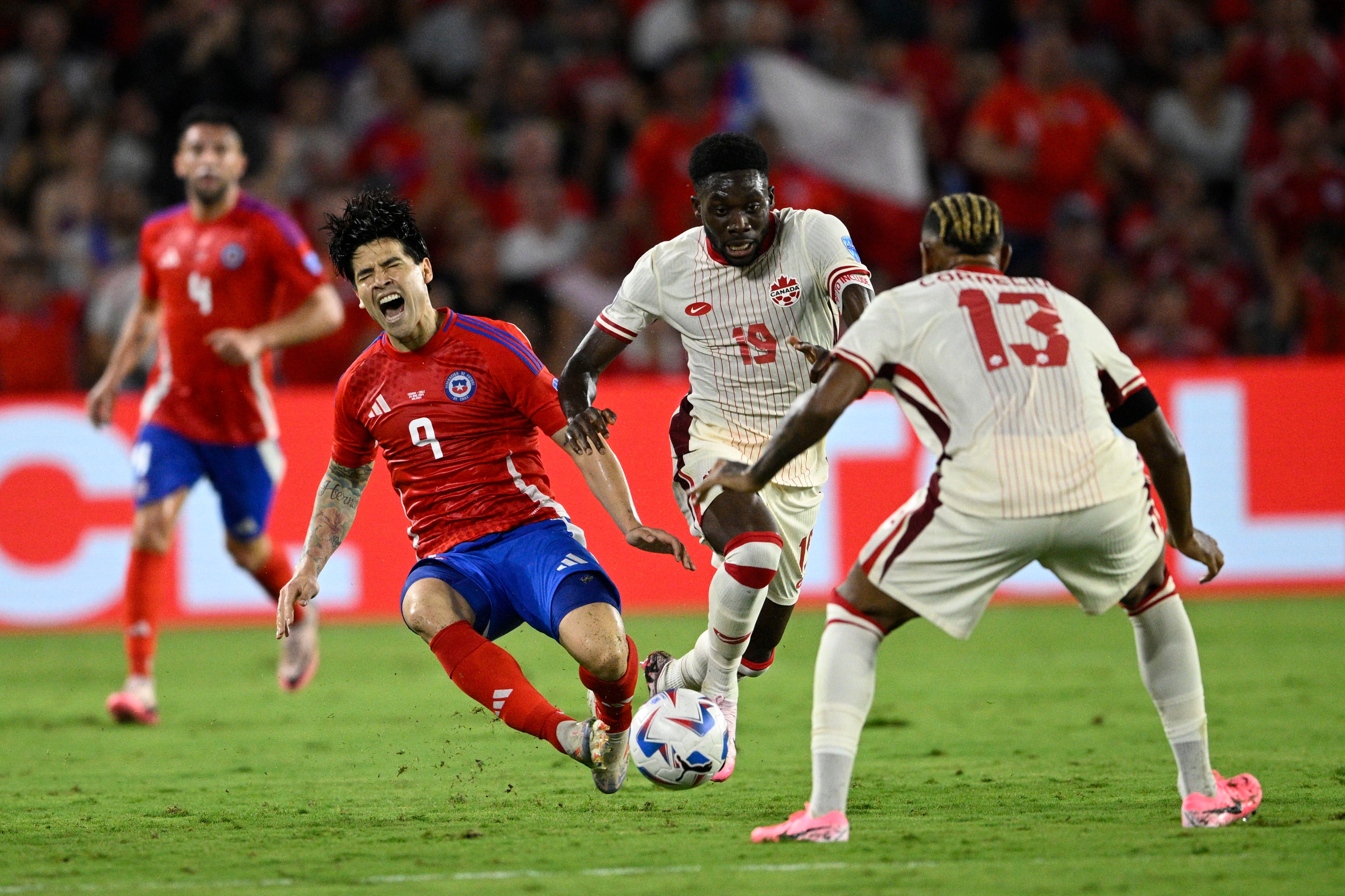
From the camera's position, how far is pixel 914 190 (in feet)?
43.9

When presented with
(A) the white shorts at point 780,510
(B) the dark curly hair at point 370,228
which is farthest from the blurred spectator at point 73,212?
(A) the white shorts at point 780,510

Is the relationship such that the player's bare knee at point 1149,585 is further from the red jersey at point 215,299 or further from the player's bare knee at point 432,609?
the red jersey at point 215,299

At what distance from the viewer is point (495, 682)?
208 inches

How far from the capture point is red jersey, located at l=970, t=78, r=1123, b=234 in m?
13.0

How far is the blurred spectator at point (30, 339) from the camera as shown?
1164cm

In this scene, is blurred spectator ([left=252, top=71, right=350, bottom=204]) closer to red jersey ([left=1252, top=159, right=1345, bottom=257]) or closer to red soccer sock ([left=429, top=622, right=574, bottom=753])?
red jersey ([left=1252, top=159, right=1345, bottom=257])

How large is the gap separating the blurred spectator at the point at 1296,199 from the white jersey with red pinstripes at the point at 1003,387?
9133 mm

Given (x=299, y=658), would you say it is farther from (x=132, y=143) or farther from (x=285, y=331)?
(x=132, y=143)

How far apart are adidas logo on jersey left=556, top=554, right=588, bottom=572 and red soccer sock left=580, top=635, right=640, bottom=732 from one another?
0.95ft

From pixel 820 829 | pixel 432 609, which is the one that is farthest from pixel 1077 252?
pixel 820 829

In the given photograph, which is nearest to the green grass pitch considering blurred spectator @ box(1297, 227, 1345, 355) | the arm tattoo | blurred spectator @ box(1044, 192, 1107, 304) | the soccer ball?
the soccer ball

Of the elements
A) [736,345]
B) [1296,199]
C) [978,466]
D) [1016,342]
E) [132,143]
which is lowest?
[978,466]

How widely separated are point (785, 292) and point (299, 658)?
12.8ft

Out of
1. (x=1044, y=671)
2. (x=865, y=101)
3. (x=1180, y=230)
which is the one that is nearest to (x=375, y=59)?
(x=865, y=101)
